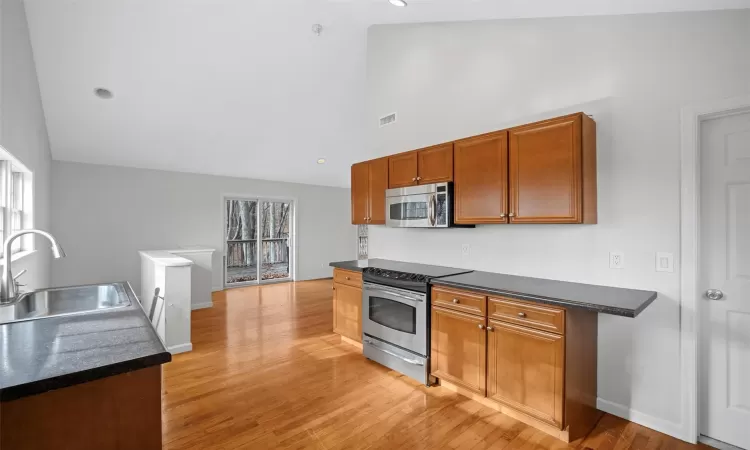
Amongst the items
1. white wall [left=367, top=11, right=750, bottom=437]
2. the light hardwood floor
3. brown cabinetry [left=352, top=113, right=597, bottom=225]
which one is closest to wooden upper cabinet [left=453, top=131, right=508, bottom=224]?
brown cabinetry [left=352, top=113, right=597, bottom=225]

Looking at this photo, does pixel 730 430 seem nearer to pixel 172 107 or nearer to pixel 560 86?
pixel 560 86

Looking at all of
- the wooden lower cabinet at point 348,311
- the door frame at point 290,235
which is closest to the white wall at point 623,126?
the wooden lower cabinet at point 348,311

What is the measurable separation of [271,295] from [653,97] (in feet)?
20.1

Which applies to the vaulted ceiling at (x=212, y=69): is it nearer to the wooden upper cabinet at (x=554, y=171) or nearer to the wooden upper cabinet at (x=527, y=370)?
the wooden upper cabinet at (x=554, y=171)

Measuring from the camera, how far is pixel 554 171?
243cm

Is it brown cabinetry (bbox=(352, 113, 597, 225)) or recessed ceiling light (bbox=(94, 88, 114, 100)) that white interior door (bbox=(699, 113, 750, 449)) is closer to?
brown cabinetry (bbox=(352, 113, 597, 225))

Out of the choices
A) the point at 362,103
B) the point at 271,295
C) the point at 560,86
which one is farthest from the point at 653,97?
the point at 271,295

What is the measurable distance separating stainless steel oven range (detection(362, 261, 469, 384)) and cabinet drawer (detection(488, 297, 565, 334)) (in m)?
0.62

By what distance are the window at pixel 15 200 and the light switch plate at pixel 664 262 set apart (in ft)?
15.1

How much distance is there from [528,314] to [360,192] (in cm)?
243

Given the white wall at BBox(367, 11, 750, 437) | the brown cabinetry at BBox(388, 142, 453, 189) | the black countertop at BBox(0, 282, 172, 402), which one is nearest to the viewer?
the black countertop at BBox(0, 282, 172, 402)

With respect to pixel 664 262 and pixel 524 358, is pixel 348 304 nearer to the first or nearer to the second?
pixel 524 358

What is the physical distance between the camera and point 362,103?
5.61 metres

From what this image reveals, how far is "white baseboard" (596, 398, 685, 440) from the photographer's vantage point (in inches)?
87.7
